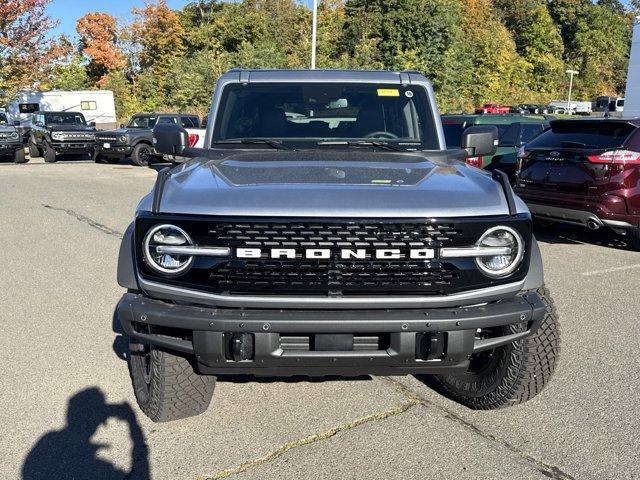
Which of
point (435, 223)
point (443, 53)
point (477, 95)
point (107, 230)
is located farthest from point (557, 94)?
point (435, 223)

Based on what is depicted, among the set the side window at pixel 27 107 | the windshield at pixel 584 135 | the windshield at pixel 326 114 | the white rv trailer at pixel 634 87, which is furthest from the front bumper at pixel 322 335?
the side window at pixel 27 107

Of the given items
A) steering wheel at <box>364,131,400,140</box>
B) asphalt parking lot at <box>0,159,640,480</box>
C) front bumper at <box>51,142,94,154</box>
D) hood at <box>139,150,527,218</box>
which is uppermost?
steering wheel at <box>364,131,400,140</box>

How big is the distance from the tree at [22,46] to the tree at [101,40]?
2624 cm

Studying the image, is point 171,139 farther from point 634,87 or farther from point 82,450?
point 634,87

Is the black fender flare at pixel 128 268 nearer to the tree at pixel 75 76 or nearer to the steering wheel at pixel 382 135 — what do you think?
the steering wheel at pixel 382 135

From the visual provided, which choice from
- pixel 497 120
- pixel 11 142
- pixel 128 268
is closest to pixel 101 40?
pixel 11 142

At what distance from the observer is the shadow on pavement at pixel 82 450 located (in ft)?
9.29

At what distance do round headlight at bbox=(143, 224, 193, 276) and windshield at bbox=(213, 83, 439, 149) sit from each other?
1443 millimetres

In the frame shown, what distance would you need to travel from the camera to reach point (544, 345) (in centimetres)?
318

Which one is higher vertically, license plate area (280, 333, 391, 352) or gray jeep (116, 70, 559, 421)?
gray jeep (116, 70, 559, 421)

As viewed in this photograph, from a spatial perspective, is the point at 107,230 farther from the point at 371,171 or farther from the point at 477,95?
the point at 477,95

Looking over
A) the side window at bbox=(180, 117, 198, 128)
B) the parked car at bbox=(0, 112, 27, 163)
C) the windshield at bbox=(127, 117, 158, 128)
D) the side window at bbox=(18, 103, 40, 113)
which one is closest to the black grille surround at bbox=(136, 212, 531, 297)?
the side window at bbox=(180, 117, 198, 128)

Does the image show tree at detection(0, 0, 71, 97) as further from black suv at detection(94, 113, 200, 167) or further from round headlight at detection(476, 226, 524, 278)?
round headlight at detection(476, 226, 524, 278)

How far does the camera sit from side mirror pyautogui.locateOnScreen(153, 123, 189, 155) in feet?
13.6
